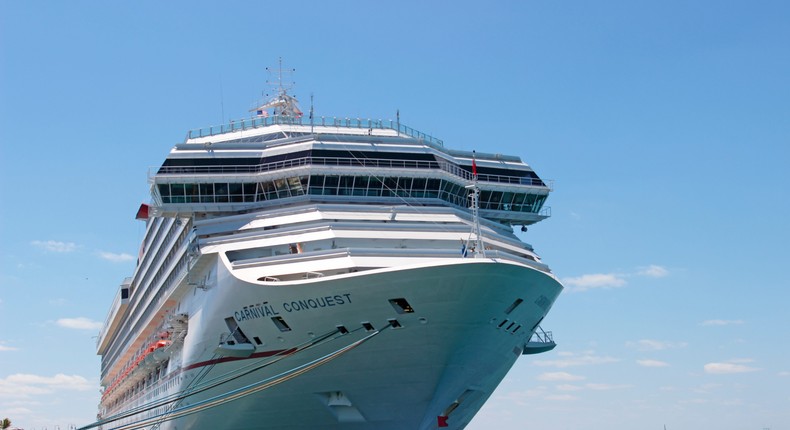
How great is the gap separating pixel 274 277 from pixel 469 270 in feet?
22.9

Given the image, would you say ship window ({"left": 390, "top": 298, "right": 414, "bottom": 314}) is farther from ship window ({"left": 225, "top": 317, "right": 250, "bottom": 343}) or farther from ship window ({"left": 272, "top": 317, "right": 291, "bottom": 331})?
ship window ({"left": 225, "top": 317, "right": 250, "bottom": 343})

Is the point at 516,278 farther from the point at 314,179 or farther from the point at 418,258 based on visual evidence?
the point at 314,179

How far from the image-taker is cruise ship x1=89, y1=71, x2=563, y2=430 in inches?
1146

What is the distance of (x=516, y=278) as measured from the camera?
97.6ft

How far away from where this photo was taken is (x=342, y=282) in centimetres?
2873

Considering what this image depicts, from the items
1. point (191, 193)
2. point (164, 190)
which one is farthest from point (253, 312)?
point (164, 190)

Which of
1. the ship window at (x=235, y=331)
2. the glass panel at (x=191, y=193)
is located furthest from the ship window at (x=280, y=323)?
the glass panel at (x=191, y=193)

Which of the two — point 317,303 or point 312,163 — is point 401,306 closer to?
point 317,303

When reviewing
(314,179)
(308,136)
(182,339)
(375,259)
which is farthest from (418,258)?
(182,339)

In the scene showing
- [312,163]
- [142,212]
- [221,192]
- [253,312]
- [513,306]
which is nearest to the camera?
[513,306]

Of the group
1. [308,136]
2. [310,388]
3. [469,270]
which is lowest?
[310,388]

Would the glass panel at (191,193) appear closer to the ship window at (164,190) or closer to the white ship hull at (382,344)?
the ship window at (164,190)

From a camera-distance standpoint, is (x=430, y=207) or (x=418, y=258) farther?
(x=430, y=207)

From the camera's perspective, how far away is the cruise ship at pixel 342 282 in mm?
29109
